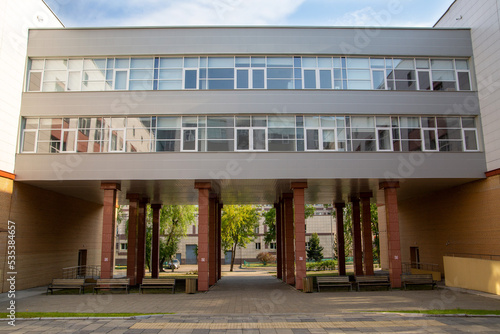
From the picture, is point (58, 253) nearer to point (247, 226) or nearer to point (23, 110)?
point (23, 110)

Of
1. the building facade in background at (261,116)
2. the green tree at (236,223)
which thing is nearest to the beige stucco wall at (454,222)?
the building facade in background at (261,116)

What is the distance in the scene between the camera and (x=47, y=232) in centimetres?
2594

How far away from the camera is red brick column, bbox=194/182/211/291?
21.8 meters

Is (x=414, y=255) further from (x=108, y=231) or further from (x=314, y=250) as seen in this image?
(x=314, y=250)

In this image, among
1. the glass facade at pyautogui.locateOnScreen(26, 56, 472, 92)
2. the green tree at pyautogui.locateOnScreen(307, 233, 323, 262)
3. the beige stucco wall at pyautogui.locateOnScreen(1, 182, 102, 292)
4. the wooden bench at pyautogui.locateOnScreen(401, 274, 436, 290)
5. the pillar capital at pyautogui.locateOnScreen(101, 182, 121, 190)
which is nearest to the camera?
the wooden bench at pyautogui.locateOnScreen(401, 274, 436, 290)

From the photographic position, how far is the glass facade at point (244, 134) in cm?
2234

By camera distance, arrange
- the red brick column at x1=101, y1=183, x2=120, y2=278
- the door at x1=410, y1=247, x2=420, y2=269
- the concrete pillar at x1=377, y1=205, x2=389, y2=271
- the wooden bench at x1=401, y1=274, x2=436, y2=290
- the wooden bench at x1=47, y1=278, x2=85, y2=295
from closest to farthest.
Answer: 1. the wooden bench at x1=47, y1=278, x2=85, y2=295
2. the red brick column at x1=101, y1=183, x2=120, y2=278
3. the wooden bench at x1=401, y1=274, x2=436, y2=290
4. the door at x1=410, y1=247, x2=420, y2=269
5. the concrete pillar at x1=377, y1=205, x2=389, y2=271

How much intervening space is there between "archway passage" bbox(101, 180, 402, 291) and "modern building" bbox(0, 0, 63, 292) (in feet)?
→ 16.3

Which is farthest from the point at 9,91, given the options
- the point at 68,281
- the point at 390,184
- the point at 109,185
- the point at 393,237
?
the point at 393,237

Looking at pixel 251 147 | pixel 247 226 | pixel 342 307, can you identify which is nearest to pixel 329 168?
pixel 251 147

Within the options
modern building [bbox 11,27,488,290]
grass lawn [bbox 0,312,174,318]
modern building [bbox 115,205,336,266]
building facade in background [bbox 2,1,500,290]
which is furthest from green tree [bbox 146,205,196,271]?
grass lawn [bbox 0,312,174,318]

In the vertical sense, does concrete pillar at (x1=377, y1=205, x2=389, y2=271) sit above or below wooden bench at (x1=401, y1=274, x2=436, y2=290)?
above

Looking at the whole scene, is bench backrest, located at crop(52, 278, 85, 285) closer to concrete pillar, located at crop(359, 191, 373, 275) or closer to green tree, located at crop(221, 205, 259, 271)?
concrete pillar, located at crop(359, 191, 373, 275)

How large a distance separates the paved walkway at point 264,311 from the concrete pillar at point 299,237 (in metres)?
1.01
